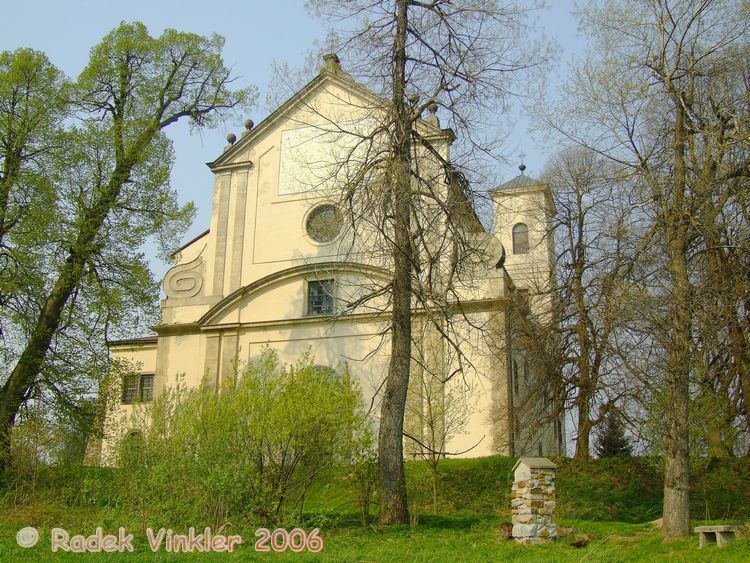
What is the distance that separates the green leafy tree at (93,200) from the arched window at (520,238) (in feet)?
50.7

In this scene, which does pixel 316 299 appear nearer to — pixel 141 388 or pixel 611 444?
pixel 141 388

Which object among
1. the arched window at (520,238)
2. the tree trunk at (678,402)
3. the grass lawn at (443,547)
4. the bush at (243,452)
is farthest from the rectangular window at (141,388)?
the tree trunk at (678,402)

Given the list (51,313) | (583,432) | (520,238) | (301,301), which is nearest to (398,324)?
(583,432)

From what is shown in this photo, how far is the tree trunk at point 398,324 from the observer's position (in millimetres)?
13312

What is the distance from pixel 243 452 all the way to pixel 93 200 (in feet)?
36.2

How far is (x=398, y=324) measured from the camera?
14023 mm

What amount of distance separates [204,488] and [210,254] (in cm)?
1566

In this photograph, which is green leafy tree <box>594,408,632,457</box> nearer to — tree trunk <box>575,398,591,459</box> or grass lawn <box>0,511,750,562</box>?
tree trunk <box>575,398,591,459</box>

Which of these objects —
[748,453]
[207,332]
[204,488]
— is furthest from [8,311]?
[748,453]

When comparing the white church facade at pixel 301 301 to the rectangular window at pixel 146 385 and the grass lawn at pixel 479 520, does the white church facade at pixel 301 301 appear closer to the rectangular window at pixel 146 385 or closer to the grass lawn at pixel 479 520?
the rectangular window at pixel 146 385

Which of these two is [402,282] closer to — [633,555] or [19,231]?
[633,555]

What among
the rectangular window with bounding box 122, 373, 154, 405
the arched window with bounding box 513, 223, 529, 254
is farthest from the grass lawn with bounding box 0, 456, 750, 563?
the arched window with bounding box 513, 223, 529, 254

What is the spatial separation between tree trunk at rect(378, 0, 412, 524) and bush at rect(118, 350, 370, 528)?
2.76 feet

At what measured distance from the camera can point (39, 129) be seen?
2112cm
